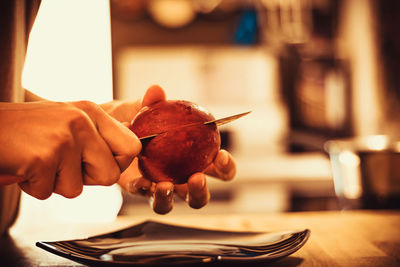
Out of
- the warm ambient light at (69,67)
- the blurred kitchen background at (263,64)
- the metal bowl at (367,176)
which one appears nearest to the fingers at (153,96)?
the warm ambient light at (69,67)

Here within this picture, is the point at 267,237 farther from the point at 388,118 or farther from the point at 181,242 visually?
the point at 388,118

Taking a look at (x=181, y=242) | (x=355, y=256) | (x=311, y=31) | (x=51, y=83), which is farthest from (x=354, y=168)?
(x=311, y=31)

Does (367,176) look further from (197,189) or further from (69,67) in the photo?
(69,67)

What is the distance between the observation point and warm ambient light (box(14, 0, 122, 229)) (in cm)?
124

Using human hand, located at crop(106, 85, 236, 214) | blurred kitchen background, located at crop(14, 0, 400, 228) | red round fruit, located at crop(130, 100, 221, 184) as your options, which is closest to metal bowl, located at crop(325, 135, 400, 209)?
human hand, located at crop(106, 85, 236, 214)

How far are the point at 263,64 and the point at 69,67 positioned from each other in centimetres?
189

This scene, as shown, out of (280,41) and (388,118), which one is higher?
(280,41)

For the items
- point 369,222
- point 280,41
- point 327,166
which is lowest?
point 327,166

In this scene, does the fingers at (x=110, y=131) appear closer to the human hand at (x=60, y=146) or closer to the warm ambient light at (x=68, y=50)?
the human hand at (x=60, y=146)

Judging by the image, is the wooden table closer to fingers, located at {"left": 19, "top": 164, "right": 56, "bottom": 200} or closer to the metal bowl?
the metal bowl

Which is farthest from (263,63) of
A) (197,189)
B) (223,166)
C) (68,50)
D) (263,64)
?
Answer: (197,189)

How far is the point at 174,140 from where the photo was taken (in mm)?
674

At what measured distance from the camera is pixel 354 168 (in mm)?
1123

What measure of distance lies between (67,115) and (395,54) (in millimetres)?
2665
